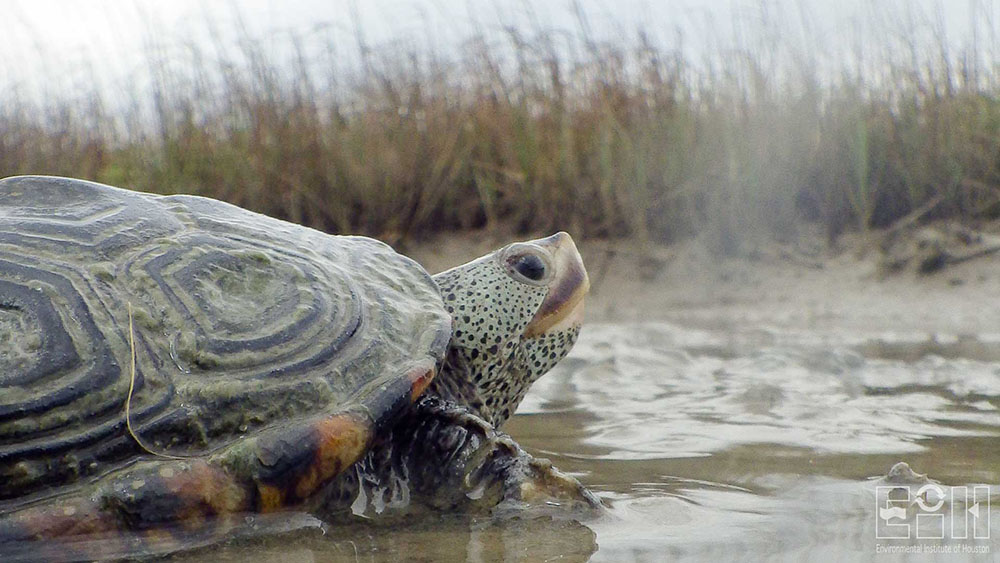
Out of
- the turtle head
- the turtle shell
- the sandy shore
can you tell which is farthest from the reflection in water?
the sandy shore

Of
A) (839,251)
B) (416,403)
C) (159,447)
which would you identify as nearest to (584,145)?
(839,251)

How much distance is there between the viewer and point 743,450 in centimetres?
219

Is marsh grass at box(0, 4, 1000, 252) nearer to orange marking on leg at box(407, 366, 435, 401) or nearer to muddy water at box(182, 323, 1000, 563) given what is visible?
muddy water at box(182, 323, 1000, 563)

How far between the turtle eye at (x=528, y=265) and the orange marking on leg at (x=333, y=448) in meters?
0.70

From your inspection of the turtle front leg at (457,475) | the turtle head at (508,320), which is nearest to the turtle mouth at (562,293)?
the turtle head at (508,320)

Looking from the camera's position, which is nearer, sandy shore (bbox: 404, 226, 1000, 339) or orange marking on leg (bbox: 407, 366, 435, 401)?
orange marking on leg (bbox: 407, 366, 435, 401)

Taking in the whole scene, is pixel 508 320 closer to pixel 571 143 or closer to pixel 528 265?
pixel 528 265

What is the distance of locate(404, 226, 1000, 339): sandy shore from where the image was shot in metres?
4.62

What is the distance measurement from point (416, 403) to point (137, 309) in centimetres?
54

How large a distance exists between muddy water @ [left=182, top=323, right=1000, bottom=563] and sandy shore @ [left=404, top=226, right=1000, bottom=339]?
665 mm

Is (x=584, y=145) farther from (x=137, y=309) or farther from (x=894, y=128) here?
(x=137, y=309)

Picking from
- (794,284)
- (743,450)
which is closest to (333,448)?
(743,450)

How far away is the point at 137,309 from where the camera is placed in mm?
1610

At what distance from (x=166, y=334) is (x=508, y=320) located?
2.65ft
